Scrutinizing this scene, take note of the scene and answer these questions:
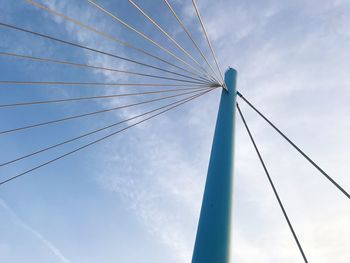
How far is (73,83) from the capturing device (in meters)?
6.95

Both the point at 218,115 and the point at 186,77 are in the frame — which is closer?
the point at 218,115

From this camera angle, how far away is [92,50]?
658 centimetres

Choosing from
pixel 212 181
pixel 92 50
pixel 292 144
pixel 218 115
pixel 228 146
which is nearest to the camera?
pixel 212 181

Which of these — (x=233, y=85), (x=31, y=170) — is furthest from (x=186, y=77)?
(x=31, y=170)

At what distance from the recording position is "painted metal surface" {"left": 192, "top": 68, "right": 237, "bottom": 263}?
12.1ft

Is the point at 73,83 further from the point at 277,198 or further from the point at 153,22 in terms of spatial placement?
the point at 277,198

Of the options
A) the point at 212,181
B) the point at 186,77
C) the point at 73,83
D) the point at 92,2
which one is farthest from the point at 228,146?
the point at 73,83

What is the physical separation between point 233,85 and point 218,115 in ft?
4.55

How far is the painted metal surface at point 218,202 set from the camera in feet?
12.1

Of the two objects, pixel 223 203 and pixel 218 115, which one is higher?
pixel 218 115

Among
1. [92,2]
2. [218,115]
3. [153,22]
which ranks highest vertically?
[153,22]

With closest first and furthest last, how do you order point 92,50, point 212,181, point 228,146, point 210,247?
point 210,247 < point 212,181 < point 228,146 < point 92,50

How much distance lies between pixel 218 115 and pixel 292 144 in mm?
1448

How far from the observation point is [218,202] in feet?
13.7
